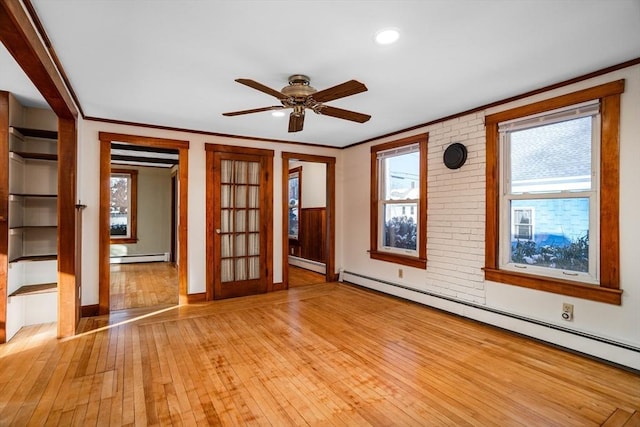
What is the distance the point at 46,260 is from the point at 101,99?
1844 mm

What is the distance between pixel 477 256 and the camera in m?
3.79

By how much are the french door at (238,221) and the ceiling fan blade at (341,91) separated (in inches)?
102

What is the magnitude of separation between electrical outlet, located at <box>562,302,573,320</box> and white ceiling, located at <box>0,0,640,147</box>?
2009 millimetres

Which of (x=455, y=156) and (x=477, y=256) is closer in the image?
(x=477, y=256)

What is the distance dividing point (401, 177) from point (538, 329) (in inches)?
100

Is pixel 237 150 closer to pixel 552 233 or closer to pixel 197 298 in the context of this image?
pixel 197 298

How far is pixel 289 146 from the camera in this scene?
17.9ft

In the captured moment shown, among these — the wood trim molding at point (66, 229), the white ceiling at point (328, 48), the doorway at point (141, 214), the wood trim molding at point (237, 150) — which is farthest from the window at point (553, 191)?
the doorway at point (141, 214)

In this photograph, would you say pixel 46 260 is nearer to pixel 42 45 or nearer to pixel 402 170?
pixel 42 45

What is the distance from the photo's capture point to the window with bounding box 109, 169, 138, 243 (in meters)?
7.85

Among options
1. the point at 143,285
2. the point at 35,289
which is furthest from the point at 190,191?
the point at 143,285

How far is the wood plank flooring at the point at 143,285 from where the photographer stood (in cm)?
471

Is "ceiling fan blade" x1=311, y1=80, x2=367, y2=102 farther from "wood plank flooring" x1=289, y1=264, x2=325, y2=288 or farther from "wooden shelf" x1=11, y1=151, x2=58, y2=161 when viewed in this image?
"wood plank flooring" x1=289, y1=264, x2=325, y2=288

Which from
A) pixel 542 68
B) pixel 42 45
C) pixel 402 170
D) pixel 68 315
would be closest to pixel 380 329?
pixel 402 170
